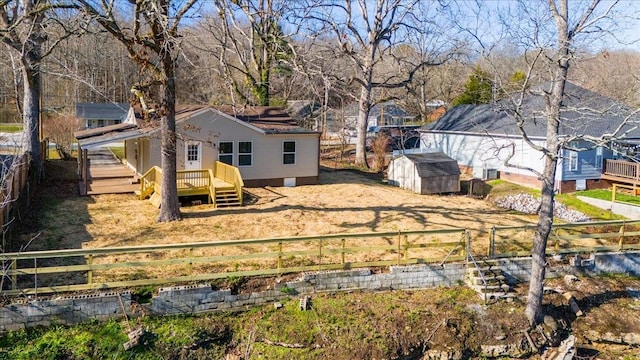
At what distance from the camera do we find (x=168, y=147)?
1476 cm

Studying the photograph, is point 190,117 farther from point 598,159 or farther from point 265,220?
point 598,159

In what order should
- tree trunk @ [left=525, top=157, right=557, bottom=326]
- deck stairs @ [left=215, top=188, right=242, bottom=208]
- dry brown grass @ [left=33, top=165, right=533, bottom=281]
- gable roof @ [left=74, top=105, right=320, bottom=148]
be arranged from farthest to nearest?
gable roof @ [left=74, top=105, right=320, bottom=148] → deck stairs @ [left=215, top=188, right=242, bottom=208] → dry brown grass @ [left=33, top=165, right=533, bottom=281] → tree trunk @ [left=525, top=157, right=557, bottom=326]

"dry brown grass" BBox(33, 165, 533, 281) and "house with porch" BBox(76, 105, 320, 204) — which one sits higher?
"house with porch" BBox(76, 105, 320, 204)

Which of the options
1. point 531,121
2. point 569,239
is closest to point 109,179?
point 569,239

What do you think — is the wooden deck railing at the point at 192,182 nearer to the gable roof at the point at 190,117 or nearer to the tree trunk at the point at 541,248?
the gable roof at the point at 190,117

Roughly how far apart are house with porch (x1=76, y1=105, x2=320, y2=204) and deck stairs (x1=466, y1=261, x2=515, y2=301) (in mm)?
8531

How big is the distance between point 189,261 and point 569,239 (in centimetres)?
997

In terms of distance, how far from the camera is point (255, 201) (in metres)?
18.7

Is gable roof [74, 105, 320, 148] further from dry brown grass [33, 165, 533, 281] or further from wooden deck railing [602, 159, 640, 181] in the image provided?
wooden deck railing [602, 159, 640, 181]

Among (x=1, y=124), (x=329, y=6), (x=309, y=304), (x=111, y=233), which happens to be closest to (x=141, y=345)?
(x=309, y=304)

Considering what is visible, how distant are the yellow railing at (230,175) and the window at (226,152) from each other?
531 mm

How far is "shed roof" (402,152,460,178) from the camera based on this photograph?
902 inches

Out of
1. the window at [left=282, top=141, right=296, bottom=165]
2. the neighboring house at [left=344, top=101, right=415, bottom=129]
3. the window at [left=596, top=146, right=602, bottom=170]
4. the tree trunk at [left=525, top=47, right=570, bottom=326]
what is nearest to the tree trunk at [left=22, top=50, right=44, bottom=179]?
the window at [left=282, top=141, right=296, bottom=165]

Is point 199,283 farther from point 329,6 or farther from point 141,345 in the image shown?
point 329,6
